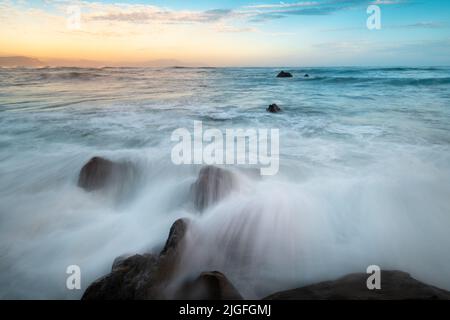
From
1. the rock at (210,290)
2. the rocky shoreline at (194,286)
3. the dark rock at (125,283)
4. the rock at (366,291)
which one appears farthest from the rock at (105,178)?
the rock at (366,291)

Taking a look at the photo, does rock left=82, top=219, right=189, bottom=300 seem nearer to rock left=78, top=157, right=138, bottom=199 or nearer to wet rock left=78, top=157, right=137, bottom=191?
rock left=78, top=157, right=138, bottom=199

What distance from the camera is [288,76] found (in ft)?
141

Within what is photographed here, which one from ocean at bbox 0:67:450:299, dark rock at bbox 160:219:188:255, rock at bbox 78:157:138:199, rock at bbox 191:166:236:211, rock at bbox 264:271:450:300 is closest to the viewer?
rock at bbox 264:271:450:300

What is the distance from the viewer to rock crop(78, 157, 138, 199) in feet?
18.9

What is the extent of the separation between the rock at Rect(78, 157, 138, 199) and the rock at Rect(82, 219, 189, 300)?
2.60 meters

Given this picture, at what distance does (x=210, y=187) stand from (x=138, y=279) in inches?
92.8

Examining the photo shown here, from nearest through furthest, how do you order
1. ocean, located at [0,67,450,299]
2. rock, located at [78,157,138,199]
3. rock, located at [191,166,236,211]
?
ocean, located at [0,67,450,299]
rock, located at [191,166,236,211]
rock, located at [78,157,138,199]

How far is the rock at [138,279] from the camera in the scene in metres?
2.94

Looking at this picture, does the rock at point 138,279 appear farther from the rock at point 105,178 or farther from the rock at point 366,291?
the rock at point 105,178

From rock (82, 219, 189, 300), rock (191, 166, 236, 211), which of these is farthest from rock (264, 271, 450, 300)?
rock (191, 166, 236, 211)

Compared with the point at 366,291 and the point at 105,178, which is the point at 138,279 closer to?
the point at 366,291

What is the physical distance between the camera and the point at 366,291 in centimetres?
305

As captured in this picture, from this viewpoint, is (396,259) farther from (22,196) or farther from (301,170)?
(22,196)
